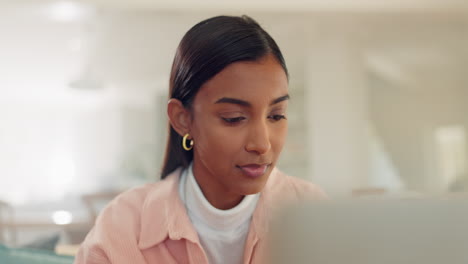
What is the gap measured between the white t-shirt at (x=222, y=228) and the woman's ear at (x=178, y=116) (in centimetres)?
7

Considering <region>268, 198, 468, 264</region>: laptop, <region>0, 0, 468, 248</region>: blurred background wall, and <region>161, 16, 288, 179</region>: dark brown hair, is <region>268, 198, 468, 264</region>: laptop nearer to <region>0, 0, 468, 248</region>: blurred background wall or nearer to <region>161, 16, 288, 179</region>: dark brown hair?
<region>161, 16, 288, 179</region>: dark brown hair

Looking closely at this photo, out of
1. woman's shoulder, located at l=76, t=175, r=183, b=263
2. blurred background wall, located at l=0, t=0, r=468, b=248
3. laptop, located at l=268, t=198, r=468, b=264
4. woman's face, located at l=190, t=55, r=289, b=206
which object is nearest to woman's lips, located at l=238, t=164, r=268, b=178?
woman's face, located at l=190, t=55, r=289, b=206

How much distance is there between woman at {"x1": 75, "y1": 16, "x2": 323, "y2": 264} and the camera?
474mm

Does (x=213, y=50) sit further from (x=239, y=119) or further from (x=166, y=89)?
(x=166, y=89)

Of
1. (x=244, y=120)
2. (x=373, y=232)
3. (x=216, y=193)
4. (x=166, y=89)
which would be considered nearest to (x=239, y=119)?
(x=244, y=120)

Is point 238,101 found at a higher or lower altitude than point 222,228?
higher

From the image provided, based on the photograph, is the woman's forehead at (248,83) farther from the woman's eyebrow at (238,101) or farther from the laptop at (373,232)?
the laptop at (373,232)

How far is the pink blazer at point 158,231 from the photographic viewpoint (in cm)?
53

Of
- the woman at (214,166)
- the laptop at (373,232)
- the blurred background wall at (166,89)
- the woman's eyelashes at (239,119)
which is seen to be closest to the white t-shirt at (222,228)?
the woman at (214,166)

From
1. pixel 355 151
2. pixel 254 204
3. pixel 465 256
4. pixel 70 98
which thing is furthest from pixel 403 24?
pixel 465 256

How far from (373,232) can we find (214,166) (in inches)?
12.6

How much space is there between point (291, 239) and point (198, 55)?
32 cm

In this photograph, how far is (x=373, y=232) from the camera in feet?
0.65

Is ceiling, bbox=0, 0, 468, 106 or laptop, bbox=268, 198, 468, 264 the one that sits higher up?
ceiling, bbox=0, 0, 468, 106
